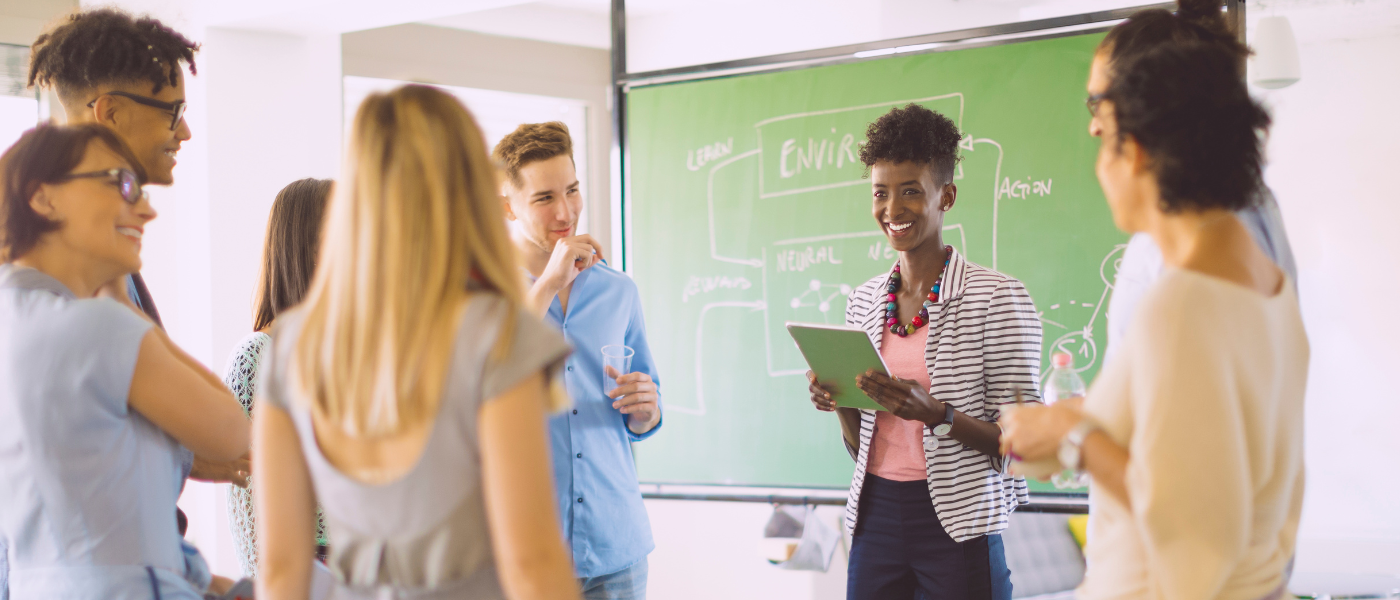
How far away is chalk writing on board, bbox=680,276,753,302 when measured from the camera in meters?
3.25

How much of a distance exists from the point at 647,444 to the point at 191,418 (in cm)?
208

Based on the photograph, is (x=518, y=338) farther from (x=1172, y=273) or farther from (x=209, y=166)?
(x=209, y=166)

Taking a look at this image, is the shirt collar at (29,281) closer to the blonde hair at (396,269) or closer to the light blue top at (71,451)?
the light blue top at (71,451)

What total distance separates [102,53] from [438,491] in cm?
137

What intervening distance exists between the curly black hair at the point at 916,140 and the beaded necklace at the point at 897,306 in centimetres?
21

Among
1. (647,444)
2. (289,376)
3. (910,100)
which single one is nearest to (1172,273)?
(289,376)

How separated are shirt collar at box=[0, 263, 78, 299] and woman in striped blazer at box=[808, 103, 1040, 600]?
142cm

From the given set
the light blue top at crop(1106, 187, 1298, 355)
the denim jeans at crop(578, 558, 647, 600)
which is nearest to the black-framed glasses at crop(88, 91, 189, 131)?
the denim jeans at crop(578, 558, 647, 600)

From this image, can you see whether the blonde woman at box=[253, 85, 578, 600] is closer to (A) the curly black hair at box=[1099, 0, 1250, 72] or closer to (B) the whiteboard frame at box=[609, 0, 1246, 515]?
(A) the curly black hair at box=[1099, 0, 1250, 72]

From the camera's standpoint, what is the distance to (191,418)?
143 cm

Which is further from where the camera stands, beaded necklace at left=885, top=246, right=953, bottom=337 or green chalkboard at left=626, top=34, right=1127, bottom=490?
green chalkboard at left=626, top=34, right=1127, bottom=490

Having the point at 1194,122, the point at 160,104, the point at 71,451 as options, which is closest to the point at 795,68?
the point at 160,104

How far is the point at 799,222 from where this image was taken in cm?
314

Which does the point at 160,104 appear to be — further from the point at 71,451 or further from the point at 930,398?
the point at 930,398
